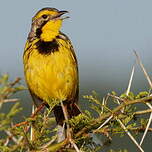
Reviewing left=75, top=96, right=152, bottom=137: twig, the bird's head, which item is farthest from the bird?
left=75, top=96, right=152, bottom=137: twig

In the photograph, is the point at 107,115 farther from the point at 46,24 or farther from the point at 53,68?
the point at 46,24

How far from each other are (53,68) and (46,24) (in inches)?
32.1

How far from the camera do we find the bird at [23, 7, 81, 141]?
4.71 metres

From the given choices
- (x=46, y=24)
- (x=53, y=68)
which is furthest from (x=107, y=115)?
(x=46, y=24)

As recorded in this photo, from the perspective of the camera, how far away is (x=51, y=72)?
470 centimetres

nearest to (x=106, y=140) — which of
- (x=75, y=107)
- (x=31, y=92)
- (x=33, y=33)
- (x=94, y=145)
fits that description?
(x=94, y=145)

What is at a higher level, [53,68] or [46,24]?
[46,24]

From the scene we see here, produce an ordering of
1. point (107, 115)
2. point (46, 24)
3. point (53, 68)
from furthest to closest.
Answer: point (46, 24), point (53, 68), point (107, 115)

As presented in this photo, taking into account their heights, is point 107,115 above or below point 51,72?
above

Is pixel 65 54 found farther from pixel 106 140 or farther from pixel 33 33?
pixel 106 140

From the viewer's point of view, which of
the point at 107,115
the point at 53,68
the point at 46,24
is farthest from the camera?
the point at 46,24

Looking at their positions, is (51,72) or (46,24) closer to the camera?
(51,72)

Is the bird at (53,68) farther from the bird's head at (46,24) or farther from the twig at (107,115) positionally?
the twig at (107,115)

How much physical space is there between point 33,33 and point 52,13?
328mm
